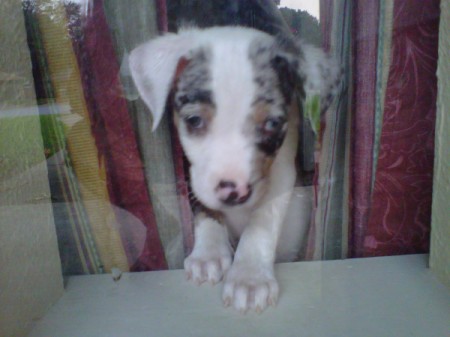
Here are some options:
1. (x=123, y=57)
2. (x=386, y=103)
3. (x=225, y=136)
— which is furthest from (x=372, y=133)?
(x=123, y=57)

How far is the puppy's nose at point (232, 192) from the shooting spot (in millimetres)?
1326

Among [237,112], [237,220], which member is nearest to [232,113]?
[237,112]

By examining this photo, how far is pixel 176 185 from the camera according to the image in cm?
153

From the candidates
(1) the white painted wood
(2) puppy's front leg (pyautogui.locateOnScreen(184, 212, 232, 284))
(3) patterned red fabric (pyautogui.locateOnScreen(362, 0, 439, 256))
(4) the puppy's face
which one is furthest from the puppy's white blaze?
(3) patterned red fabric (pyautogui.locateOnScreen(362, 0, 439, 256))

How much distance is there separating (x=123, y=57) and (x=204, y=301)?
73cm

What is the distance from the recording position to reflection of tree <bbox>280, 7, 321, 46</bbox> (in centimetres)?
141

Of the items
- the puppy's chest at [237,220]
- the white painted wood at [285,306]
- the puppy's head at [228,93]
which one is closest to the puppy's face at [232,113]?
the puppy's head at [228,93]

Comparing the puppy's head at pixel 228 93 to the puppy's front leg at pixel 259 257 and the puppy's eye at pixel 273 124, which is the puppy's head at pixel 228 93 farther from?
the puppy's front leg at pixel 259 257

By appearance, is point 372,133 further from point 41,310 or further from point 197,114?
point 41,310

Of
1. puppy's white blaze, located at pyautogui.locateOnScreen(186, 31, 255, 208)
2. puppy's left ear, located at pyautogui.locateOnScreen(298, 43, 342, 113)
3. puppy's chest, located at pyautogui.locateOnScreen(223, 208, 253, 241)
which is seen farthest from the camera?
puppy's chest, located at pyautogui.locateOnScreen(223, 208, 253, 241)

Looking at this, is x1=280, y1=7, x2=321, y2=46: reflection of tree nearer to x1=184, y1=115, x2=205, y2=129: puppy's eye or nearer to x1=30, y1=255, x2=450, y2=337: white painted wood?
x1=184, y1=115, x2=205, y2=129: puppy's eye

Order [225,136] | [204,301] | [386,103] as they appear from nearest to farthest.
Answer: [225,136] < [204,301] < [386,103]

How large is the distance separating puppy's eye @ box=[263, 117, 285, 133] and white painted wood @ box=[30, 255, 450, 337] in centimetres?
47

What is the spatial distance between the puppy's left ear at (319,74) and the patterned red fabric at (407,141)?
0.19 m
